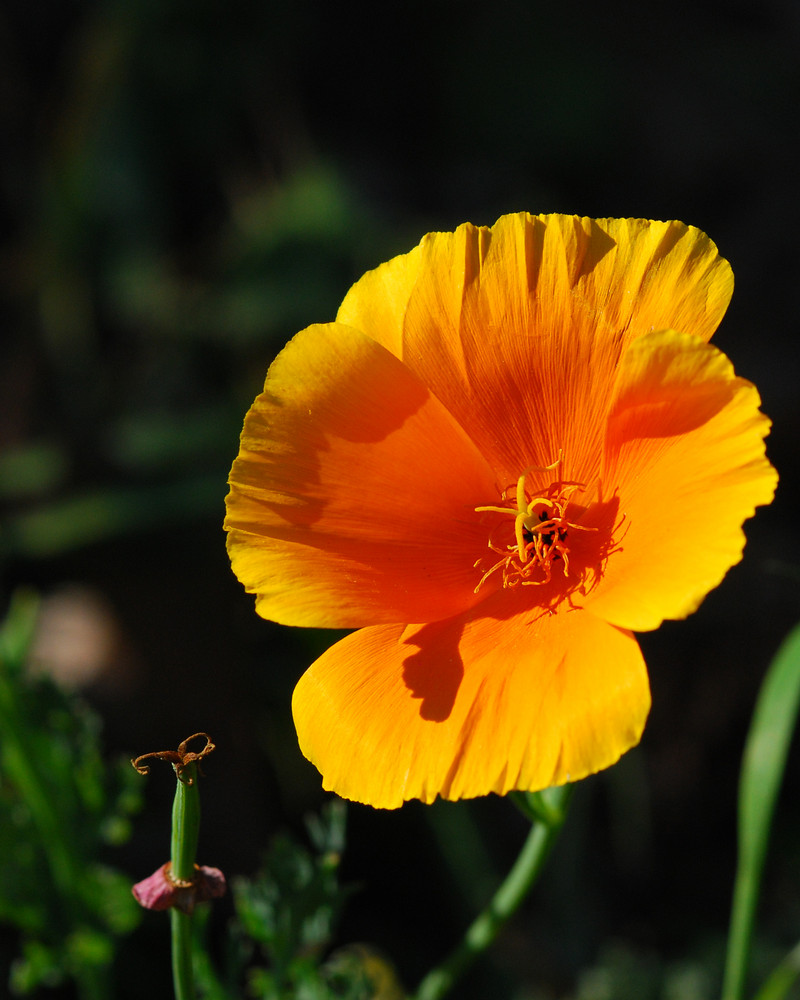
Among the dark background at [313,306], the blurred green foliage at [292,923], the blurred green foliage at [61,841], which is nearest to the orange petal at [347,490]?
the blurred green foliage at [292,923]

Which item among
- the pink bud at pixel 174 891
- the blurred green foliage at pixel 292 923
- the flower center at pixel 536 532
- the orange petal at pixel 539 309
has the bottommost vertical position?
the blurred green foliage at pixel 292 923

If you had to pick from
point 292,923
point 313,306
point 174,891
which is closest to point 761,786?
point 292,923

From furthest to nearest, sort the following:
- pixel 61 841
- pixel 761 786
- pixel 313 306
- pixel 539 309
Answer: pixel 313 306, pixel 61 841, pixel 761 786, pixel 539 309

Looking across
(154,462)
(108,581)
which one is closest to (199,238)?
(154,462)

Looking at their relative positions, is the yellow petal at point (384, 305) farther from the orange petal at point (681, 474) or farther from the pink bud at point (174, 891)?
the pink bud at point (174, 891)

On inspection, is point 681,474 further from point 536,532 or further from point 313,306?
point 313,306

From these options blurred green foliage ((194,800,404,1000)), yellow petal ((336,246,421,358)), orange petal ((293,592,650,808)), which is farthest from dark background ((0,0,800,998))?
yellow petal ((336,246,421,358))
